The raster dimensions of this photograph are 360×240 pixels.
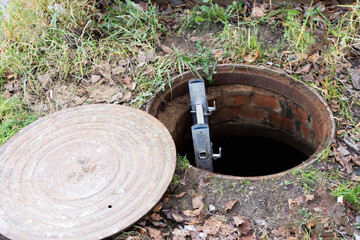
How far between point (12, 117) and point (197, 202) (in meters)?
1.69

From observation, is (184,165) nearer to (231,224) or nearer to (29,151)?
(231,224)

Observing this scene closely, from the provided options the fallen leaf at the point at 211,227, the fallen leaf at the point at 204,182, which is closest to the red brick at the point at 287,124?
the fallen leaf at the point at 204,182

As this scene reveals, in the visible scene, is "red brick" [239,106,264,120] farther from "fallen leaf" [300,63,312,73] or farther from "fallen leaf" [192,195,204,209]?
"fallen leaf" [192,195,204,209]

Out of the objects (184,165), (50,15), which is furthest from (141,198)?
(50,15)

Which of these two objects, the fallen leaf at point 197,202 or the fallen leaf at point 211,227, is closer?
the fallen leaf at point 211,227

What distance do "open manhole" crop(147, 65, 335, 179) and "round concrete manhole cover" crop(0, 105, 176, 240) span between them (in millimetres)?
481

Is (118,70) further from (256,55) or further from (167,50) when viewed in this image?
(256,55)

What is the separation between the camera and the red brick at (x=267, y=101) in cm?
349

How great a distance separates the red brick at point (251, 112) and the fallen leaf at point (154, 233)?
67.1 inches

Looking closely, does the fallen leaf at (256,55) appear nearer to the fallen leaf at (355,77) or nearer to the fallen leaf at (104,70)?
the fallen leaf at (355,77)

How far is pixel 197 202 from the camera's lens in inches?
100

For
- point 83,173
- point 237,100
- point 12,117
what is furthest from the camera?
point 237,100

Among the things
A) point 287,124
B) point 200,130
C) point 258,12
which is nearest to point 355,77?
point 287,124

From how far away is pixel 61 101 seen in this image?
10.6 feet
